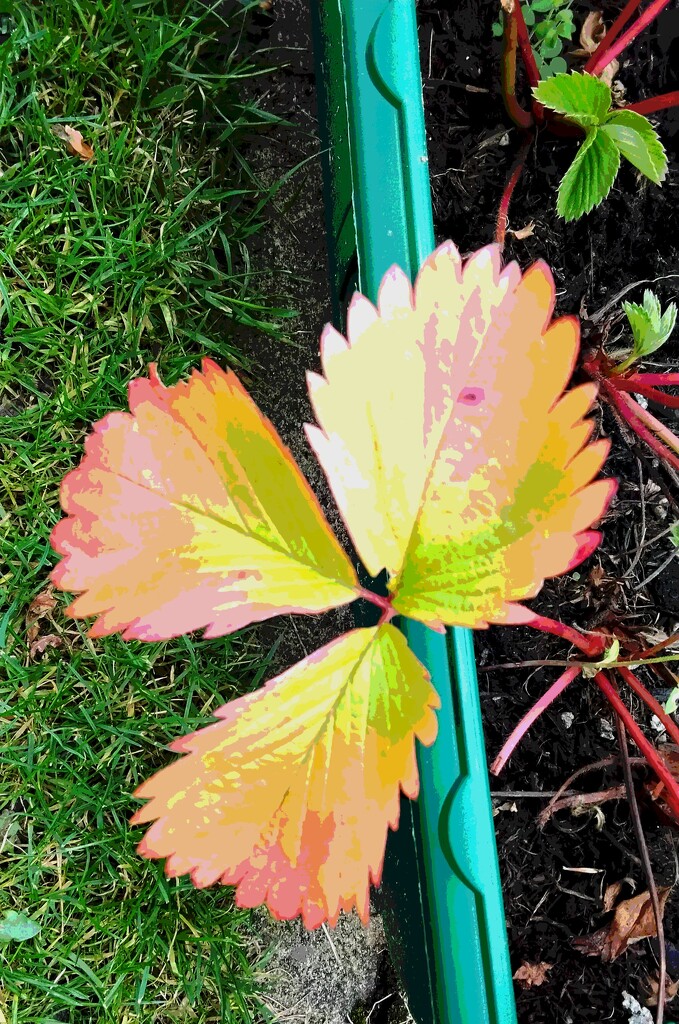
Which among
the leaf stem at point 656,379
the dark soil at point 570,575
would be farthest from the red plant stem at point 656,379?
the dark soil at point 570,575

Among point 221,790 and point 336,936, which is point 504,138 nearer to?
point 221,790

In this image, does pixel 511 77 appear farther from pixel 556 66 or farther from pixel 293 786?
pixel 293 786

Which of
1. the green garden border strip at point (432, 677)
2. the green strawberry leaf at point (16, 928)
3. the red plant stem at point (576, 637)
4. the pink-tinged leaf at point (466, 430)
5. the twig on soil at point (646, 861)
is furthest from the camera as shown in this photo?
the green strawberry leaf at point (16, 928)

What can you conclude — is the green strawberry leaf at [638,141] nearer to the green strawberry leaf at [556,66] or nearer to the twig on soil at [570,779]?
the green strawberry leaf at [556,66]

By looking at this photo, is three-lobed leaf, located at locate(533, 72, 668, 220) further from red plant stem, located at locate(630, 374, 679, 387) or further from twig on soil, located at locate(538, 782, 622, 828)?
twig on soil, located at locate(538, 782, 622, 828)

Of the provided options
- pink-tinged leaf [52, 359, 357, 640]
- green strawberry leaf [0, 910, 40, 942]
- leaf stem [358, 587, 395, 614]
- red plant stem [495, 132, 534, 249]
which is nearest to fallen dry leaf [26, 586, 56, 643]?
green strawberry leaf [0, 910, 40, 942]

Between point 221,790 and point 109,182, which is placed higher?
point 109,182

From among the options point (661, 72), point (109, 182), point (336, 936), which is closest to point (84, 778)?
point (336, 936)
